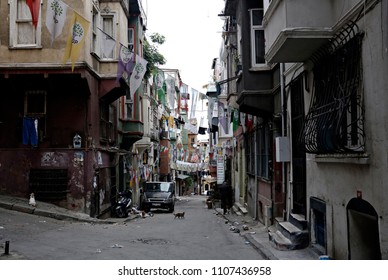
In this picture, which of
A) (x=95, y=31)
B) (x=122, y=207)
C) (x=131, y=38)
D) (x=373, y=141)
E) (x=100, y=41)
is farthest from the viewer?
(x=131, y=38)

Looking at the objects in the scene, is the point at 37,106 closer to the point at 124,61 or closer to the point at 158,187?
the point at 124,61

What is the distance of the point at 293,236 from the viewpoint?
389 inches

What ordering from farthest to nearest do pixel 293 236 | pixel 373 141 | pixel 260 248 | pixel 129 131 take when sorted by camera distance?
pixel 129 131 < pixel 260 248 < pixel 293 236 < pixel 373 141

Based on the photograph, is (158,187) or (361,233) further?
(158,187)

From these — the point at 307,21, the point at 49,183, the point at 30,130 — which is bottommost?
the point at 49,183

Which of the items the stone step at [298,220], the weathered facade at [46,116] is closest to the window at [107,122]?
the weathered facade at [46,116]

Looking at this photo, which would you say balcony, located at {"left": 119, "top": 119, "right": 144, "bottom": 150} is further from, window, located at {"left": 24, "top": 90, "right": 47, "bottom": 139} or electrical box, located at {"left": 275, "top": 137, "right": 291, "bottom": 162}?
electrical box, located at {"left": 275, "top": 137, "right": 291, "bottom": 162}

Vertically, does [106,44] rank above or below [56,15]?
above

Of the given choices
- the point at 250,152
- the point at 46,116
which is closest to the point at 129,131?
Answer: the point at 250,152

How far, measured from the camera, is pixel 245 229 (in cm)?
1498

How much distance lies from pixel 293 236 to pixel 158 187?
61.4 feet

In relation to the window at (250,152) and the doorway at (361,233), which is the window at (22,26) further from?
the doorway at (361,233)

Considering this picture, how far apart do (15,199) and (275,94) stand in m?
9.75

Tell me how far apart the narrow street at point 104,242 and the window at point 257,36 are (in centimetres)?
544
